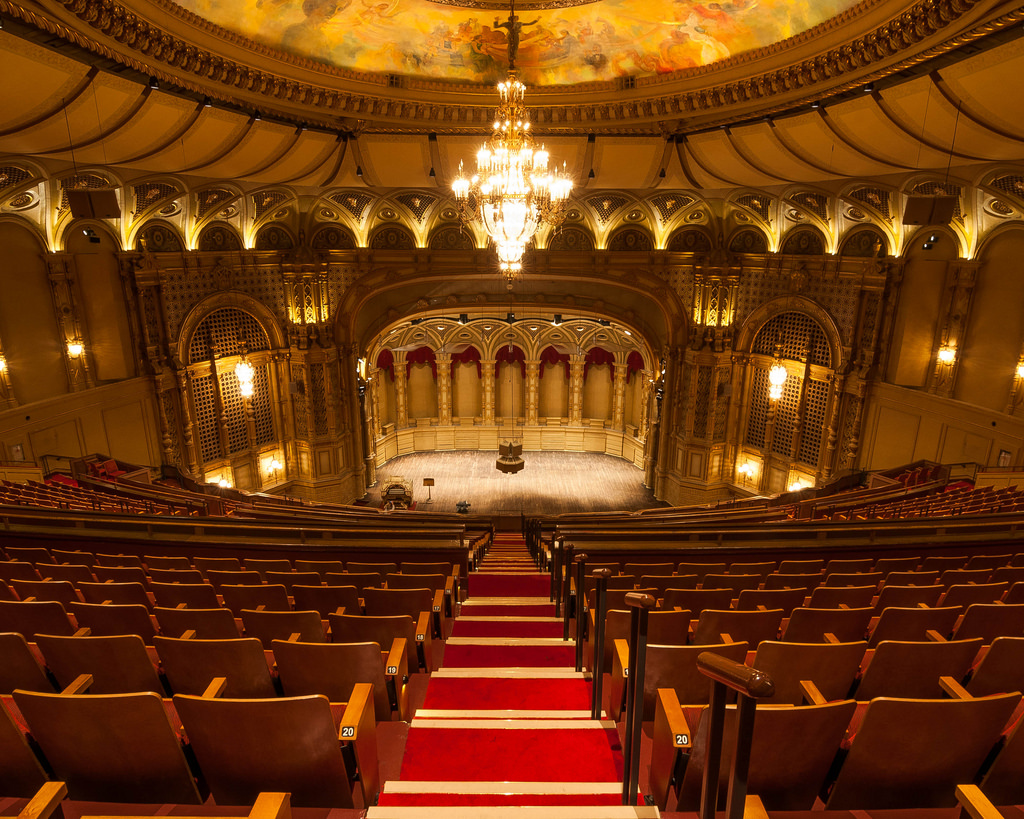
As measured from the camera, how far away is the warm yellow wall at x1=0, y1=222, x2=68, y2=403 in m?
12.1

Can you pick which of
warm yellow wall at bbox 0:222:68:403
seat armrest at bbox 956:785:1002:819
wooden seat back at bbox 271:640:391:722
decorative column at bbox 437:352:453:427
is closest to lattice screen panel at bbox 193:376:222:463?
warm yellow wall at bbox 0:222:68:403

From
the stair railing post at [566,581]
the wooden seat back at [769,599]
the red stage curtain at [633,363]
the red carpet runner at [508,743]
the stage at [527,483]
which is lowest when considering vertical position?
the stage at [527,483]

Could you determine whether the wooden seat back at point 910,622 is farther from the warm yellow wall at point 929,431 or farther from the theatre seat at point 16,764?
the warm yellow wall at point 929,431

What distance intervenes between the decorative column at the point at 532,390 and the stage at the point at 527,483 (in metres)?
1.28

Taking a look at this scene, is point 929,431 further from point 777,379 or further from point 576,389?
point 576,389

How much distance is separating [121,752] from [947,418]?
1549 cm

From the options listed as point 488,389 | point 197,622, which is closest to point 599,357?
point 488,389

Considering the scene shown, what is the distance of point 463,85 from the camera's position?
10.9 m

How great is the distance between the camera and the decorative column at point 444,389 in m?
22.2

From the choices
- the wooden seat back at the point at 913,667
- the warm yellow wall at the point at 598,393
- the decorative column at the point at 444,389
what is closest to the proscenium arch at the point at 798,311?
the warm yellow wall at the point at 598,393

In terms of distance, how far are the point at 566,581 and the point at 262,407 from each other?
47.9 ft

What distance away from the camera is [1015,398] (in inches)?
475

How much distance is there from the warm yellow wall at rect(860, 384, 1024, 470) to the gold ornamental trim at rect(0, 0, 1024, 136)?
25.0 ft

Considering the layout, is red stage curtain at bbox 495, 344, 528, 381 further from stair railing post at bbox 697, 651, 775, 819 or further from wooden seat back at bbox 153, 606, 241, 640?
stair railing post at bbox 697, 651, 775, 819
